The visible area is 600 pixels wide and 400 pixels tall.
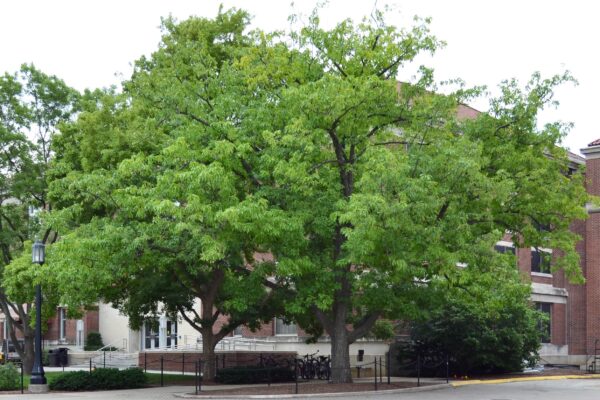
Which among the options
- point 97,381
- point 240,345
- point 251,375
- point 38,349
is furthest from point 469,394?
point 240,345

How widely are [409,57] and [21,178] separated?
1881 centimetres

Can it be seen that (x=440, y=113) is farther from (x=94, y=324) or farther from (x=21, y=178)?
(x=94, y=324)

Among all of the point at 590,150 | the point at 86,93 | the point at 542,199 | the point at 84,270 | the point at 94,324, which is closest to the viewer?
the point at 84,270

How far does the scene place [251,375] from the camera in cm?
3275

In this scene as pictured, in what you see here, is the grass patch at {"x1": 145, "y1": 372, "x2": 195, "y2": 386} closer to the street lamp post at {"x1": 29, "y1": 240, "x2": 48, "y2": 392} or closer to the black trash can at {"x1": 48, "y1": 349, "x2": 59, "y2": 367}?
the street lamp post at {"x1": 29, "y1": 240, "x2": 48, "y2": 392}

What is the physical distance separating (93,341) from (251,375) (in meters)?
25.8

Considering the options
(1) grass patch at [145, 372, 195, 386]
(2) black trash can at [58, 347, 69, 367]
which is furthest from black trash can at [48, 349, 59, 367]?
(1) grass patch at [145, 372, 195, 386]

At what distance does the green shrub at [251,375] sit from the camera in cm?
3231

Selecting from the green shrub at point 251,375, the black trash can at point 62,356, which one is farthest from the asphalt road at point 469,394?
the black trash can at point 62,356

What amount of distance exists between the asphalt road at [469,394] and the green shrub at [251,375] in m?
1.93

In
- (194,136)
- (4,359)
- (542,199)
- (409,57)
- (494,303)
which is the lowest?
(4,359)

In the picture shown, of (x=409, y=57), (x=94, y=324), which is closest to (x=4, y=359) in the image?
(x=94, y=324)

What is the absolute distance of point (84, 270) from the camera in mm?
24750

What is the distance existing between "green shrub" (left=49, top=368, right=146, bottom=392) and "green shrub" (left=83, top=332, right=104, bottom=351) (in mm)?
25418
